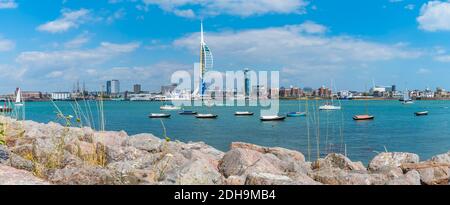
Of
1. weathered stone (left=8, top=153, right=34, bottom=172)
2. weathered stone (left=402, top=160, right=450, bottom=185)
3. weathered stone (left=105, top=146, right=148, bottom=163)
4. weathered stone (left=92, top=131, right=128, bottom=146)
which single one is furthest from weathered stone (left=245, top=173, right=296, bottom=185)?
weathered stone (left=402, top=160, right=450, bottom=185)

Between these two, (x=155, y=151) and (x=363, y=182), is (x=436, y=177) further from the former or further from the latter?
(x=155, y=151)

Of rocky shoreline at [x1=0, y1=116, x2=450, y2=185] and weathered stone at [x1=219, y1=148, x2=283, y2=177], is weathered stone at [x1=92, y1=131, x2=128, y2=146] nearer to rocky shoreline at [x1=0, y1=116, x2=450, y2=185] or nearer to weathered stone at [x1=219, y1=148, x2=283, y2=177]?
rocky shoreline at [x1=0, y1=116, x2=450, y2=185]

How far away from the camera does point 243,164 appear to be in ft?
17.2

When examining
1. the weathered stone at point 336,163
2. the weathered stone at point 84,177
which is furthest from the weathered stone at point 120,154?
the weathered stone at point 336,163

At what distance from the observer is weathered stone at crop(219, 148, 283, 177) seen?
506cm

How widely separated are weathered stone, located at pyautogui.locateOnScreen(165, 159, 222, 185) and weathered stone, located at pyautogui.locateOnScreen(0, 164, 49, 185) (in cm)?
113

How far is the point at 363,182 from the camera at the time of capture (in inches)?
199

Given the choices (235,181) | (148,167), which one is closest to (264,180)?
(235,181)

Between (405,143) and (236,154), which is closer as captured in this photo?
(236,154)

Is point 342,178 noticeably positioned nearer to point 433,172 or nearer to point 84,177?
point 433,172

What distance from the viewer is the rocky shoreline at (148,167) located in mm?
4141

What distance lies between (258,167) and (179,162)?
2.96 ft
